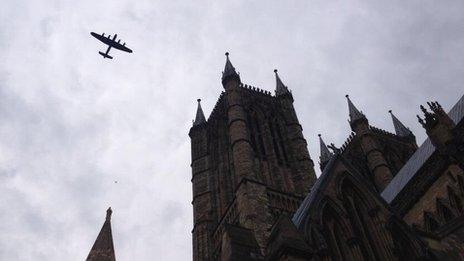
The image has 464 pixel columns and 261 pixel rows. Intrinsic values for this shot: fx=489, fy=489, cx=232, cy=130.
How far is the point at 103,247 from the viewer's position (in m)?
15.1

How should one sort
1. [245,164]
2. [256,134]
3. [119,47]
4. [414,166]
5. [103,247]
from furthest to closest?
[256,134] → [245,164] → [119,47] → [414,166] → [103,247]

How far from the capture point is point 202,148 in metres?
36.8

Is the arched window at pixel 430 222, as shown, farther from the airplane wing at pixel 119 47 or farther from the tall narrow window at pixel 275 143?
the airplane wing at pixel 119 47

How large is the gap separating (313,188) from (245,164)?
15514mm

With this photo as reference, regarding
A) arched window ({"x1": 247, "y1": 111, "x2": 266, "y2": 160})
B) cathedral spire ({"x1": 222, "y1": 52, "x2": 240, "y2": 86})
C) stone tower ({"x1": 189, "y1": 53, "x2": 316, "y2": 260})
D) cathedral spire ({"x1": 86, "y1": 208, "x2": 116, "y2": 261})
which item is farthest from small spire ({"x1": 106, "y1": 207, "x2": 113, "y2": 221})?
cathedral spire ({"x1": 222, "y1": 52, "x2": 240, "y2": 86})

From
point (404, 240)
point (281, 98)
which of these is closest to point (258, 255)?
point (404, 240)

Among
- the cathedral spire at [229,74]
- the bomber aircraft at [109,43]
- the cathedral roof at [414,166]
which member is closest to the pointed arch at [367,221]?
the cathedral roof at [414,166]

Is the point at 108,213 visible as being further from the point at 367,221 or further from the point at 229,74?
the point at 229,74

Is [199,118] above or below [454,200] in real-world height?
above

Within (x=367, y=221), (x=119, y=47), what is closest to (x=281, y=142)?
(x=119, y=47)

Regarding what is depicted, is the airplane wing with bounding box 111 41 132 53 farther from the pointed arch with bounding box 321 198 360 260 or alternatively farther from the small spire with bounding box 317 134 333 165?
the small spire with bounding box 317 134 333 165

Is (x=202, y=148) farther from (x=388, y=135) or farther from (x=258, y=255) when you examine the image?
(x=258, y=255)

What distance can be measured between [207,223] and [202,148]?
7649 mm

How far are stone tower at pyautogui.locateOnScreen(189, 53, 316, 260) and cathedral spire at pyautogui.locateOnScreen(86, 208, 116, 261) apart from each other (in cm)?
881
